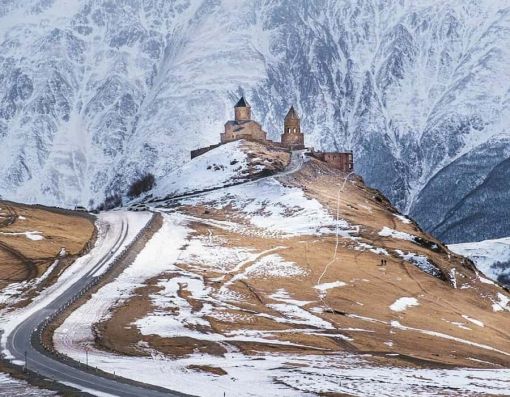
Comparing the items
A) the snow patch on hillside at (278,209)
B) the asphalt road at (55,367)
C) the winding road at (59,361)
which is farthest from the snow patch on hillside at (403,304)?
the asphalt road at (55,367)

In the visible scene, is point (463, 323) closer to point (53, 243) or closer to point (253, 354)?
point (253, 354)

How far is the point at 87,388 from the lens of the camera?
6906 cm

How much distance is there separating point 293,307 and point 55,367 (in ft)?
144

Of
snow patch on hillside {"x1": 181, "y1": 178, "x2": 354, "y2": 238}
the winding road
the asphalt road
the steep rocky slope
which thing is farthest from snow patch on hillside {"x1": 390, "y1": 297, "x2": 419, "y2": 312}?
the asphalt road

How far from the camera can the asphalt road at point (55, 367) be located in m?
68.2

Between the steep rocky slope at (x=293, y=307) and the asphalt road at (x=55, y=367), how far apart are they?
270cm

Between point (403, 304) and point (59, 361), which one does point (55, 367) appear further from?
point (403, 304)

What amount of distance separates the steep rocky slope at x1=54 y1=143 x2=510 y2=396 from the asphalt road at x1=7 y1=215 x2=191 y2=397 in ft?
8.85

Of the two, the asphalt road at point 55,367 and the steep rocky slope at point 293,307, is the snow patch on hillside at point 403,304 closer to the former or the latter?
the steep rocky slope at point 293,307

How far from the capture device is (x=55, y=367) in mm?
76938

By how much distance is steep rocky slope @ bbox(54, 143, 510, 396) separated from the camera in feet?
258

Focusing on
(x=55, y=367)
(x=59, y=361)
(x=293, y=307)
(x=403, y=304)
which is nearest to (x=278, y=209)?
(x=403, y=304)

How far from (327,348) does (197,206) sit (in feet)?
328

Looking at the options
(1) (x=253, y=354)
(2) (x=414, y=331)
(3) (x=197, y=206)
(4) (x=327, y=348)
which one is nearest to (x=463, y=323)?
(2) (x=414, y=331)
